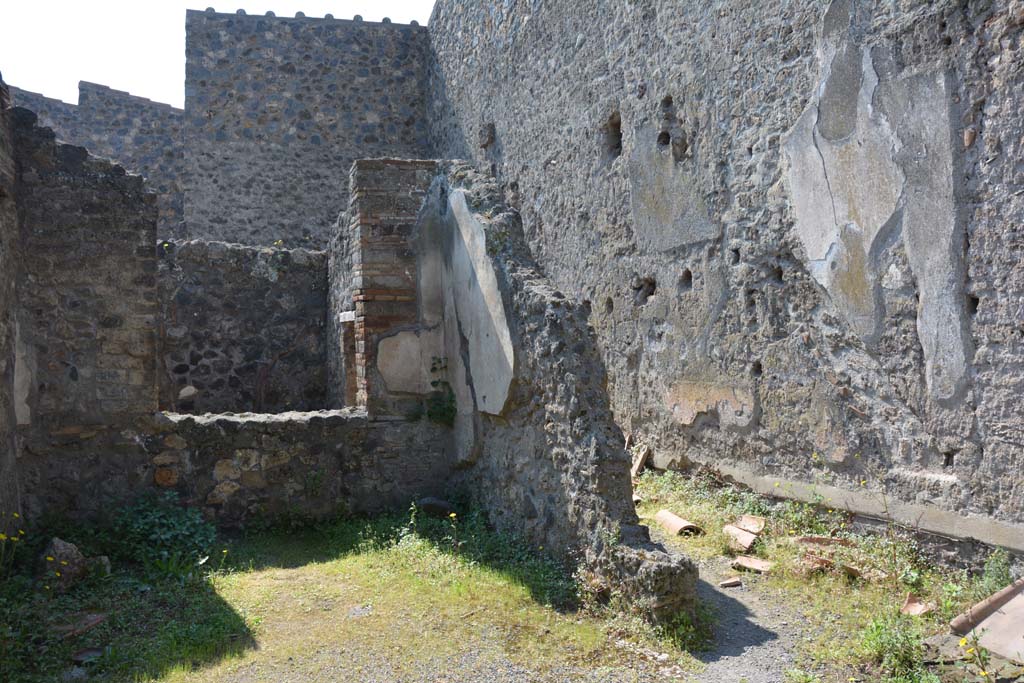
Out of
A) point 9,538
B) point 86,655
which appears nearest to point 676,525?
point 86,655

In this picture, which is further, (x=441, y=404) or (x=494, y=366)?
(x=441, y=404)

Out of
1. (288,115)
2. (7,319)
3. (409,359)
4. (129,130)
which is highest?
(288,115)

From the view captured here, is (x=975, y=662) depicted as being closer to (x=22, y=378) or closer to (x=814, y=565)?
(x=814, y=565)

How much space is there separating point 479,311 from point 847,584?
277cm

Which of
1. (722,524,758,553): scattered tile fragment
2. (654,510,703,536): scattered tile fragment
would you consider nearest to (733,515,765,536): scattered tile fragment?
(722,524,758,553): scattered tile fragment

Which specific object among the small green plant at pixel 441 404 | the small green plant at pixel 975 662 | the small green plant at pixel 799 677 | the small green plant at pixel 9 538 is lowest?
the small green plant at pixel 799 677

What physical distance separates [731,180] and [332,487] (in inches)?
146

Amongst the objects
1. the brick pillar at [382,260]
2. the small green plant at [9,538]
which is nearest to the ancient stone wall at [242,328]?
the brick pillar at [382,260]

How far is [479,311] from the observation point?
18.7 feet

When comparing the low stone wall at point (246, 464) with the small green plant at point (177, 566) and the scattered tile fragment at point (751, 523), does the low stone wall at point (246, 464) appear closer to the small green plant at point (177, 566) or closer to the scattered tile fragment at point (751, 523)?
the small green plant at point (177, 566)

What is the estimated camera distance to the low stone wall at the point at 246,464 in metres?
5.54

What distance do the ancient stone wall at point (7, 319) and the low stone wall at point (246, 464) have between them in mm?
310

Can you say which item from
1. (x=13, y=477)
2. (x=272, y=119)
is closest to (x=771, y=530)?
(x=13, y=477)

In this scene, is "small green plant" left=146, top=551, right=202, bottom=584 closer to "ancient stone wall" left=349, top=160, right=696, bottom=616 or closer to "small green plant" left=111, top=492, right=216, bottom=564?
"small green plant" left=111, top=492, right=216, bottom=564
